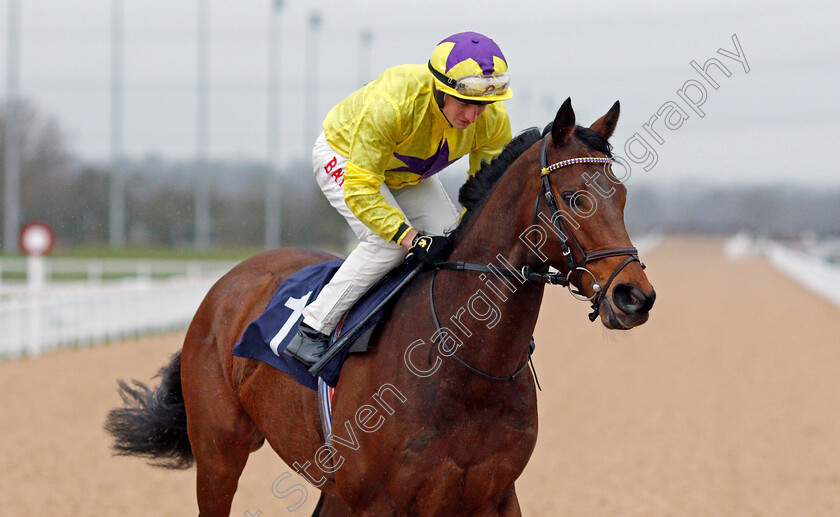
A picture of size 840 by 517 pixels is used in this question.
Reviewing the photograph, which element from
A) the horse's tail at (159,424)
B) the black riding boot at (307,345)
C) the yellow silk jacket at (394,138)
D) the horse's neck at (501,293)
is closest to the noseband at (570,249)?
the horse's neck at (501,293)

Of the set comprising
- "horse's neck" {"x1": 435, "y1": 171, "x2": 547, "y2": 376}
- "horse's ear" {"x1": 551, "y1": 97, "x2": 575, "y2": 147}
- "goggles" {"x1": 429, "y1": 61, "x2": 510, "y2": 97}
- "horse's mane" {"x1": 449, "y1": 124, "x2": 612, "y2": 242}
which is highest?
"goggles" {"x1": 429, "y1": 61, "x2": 510, "y2": 97}

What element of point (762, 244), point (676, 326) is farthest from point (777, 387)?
point (762, 244)

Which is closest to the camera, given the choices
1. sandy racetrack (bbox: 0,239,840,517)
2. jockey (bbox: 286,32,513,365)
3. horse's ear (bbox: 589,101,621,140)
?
horse's ear (bbox: 589,101,621,140)

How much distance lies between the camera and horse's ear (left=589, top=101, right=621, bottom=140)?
9.29ft

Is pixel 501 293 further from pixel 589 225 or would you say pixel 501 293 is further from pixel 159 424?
pixel 159 424

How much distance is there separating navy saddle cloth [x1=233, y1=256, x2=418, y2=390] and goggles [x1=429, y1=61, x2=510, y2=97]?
0.69m

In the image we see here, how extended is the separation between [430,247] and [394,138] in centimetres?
43

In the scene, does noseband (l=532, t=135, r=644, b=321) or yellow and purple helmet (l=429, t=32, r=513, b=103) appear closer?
noseband (l=532, t=135, r=644, b=321)

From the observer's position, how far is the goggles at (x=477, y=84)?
2.88 m

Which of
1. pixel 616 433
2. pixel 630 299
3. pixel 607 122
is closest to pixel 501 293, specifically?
pixel 630 299

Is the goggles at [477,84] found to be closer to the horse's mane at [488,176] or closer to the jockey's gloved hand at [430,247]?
the horse's mane at [488,176]

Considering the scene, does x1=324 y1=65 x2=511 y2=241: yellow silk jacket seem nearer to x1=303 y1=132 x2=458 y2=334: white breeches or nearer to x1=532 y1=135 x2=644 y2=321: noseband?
x1=303 y1=132 x2=458 y2=334: white breeches

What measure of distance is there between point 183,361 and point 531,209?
211 cm

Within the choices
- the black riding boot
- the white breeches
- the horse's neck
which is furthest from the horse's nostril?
the black riding boot
